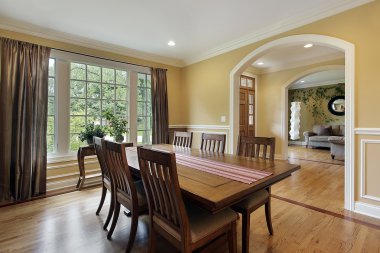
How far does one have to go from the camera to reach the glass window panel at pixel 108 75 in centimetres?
382

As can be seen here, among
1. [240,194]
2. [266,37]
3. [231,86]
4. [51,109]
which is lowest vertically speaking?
[240,194]

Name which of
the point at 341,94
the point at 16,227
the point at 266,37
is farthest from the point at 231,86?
the point at 341,94

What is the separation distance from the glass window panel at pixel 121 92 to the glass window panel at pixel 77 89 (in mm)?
606

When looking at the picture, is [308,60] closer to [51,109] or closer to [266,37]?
[266,37]

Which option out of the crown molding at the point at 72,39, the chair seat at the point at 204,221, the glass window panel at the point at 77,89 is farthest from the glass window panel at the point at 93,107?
the chair seat at the point at 204,221

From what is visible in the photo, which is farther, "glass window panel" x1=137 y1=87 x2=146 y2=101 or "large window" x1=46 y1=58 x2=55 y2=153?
"glass window panel" x1=137 y1=87 x2=146 y2=101

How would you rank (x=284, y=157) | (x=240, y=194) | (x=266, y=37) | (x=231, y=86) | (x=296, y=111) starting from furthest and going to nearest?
(x=296, y=111), (x=284, y=157), (x=231, y=86), (x=266, y=37), (x=240, y=194)

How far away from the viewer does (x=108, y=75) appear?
3877mm

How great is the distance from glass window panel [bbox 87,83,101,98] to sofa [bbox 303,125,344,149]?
7.41 m

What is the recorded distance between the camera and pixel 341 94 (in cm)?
753

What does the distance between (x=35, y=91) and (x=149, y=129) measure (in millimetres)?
2138

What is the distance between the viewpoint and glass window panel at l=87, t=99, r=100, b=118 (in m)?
3.64

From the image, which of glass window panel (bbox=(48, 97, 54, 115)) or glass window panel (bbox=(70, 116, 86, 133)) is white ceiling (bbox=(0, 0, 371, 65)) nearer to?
glass window panel (bbox=(48, 97, 54, 115))

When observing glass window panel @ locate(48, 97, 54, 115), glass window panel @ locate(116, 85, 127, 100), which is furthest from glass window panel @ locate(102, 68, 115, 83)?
glass window panel @ locate(48, 97, 54, 115)
